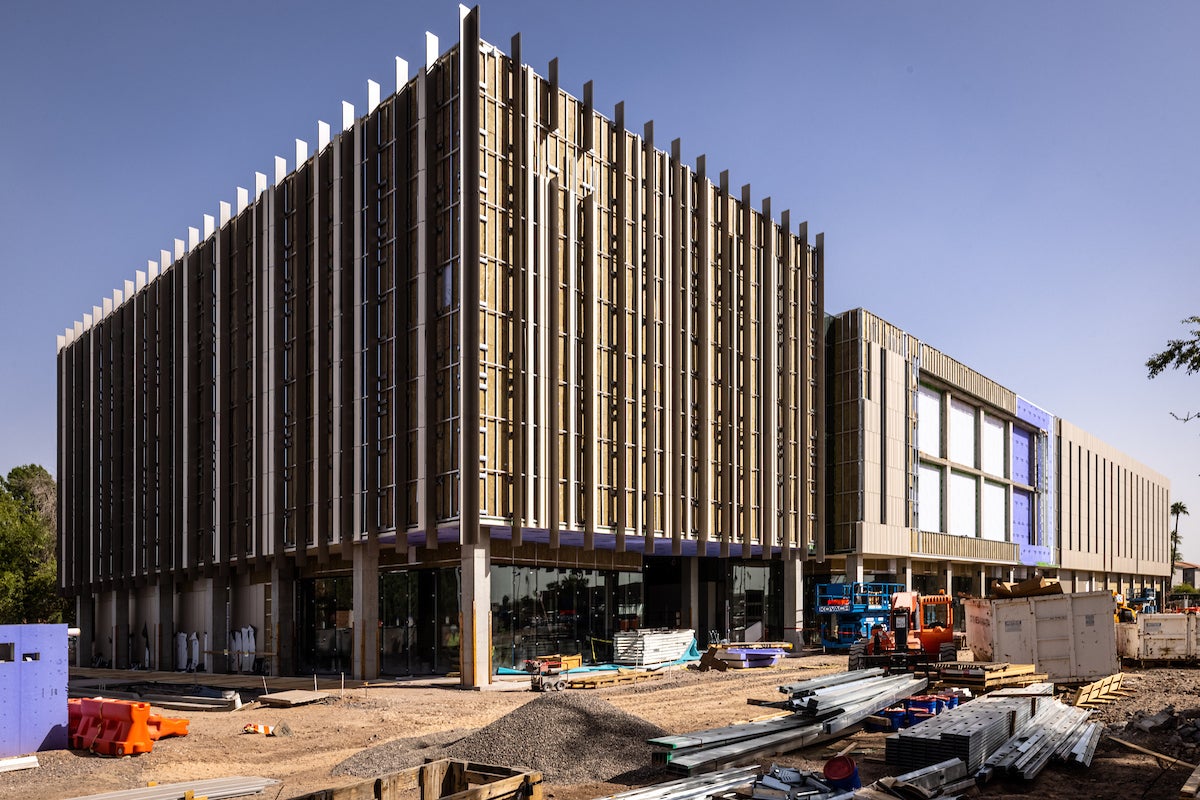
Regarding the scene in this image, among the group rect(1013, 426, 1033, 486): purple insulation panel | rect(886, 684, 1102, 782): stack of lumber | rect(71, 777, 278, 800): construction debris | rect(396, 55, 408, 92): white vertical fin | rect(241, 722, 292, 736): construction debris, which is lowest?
rect(241, 722, 292, 736): construction debris

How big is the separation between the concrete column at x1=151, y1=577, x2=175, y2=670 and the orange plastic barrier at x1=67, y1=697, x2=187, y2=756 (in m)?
34.4

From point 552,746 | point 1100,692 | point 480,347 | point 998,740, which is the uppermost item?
point 480,347

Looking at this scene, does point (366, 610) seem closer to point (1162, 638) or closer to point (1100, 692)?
point (1100, 692)

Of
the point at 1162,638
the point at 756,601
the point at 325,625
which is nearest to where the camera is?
the point at 1162,638

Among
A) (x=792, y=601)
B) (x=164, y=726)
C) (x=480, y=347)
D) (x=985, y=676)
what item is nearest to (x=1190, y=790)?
(x=985, y=676)

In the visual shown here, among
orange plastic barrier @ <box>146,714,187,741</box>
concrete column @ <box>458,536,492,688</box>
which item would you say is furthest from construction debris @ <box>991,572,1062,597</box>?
orange plastic barrier @ <box>146,714,187,741</box>

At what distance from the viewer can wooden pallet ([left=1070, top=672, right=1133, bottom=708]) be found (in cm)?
2630

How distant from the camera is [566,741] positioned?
19297 mm

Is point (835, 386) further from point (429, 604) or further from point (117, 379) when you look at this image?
point (117, 379)

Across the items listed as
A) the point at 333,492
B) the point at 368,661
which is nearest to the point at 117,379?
the point at 333,492

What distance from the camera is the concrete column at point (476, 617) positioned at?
35375mm

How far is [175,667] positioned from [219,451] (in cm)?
1339

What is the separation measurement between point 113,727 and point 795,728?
1450 centimetres

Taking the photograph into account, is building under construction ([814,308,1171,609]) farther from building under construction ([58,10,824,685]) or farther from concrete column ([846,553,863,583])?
building under construction ([58,10,824,685])
